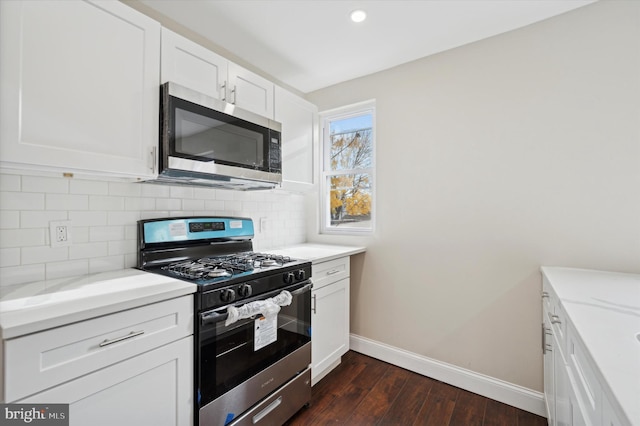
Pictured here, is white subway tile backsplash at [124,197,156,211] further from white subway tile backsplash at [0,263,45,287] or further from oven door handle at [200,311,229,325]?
oven door handle at [200,311,229,325]

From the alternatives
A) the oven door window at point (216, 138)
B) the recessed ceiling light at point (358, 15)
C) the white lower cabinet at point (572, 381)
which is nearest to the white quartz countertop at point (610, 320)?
the white lower cabinet at point (572, 381)

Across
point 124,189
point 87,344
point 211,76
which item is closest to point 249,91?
point 211,76

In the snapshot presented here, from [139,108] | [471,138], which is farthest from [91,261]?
[471,138]

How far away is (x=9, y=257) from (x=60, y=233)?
191mm

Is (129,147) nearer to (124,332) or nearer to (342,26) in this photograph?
(124,332)

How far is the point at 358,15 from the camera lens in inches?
72.4

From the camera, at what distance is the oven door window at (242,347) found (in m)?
1.33

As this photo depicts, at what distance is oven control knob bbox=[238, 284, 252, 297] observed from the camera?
1446 mm

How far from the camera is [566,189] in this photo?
1.79 meters

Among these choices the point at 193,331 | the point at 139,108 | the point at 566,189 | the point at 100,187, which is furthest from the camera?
the point at 566,189

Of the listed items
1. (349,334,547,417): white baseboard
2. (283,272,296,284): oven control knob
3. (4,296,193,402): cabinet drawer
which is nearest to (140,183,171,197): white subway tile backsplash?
(4,296,193,402): cabinet drawer

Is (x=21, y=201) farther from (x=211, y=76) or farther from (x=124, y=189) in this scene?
(x=211, y=76)

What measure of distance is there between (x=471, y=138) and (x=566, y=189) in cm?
66
